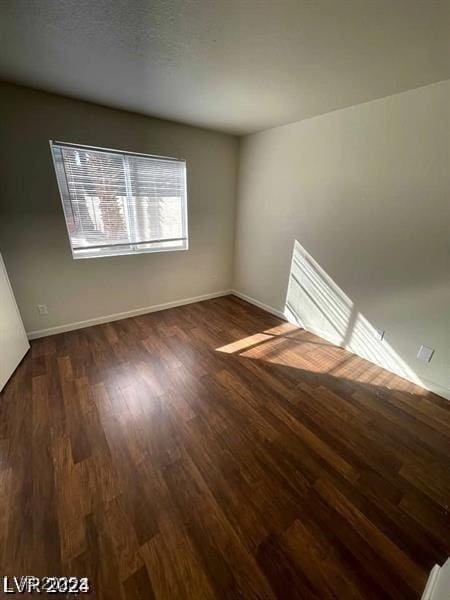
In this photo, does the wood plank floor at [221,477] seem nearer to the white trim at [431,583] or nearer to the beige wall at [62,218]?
the white trim at [431,583]

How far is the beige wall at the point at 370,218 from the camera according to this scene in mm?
1789

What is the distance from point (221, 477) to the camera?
1.31 m

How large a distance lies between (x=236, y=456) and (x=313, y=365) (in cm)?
124

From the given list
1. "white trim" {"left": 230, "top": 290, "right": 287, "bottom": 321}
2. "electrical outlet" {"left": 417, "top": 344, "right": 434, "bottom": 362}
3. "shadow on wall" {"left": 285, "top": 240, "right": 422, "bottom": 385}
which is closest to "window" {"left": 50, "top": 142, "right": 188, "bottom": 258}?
"white trim" {"left": 230, "top": 290, "right": 287, "bottom": 321}

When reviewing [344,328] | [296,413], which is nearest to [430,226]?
[344,328]

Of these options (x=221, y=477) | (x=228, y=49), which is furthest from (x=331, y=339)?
(x=228, y=49)

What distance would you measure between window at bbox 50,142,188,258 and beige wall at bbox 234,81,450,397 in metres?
1.20

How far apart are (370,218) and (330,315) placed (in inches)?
42.3

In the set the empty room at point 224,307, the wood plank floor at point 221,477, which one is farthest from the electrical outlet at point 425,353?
the wood plank floor at point 221,477

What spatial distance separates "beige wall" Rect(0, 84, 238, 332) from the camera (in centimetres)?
210

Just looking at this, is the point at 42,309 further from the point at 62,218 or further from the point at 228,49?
the point at 228,49

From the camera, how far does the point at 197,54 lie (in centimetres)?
144

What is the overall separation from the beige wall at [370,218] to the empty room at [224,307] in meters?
0.02

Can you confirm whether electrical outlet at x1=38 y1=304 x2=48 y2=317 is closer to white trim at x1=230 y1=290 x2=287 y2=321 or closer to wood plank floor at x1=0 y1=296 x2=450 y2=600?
wood plank floor at x1=0 y1=296 x2=450 y2=600
